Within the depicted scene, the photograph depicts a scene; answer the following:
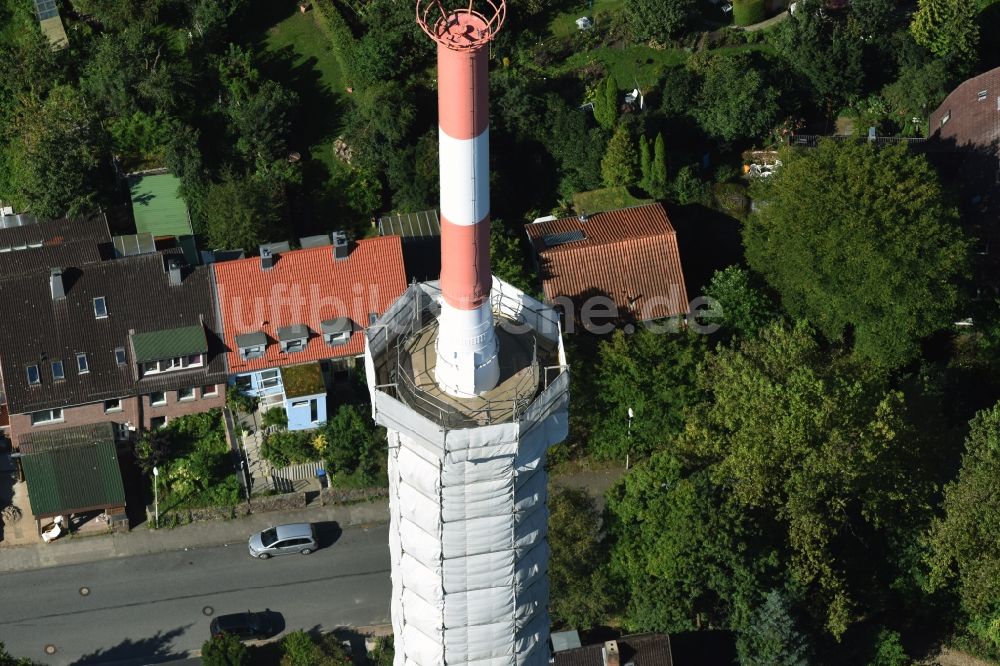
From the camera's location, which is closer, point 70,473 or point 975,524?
point 975,524

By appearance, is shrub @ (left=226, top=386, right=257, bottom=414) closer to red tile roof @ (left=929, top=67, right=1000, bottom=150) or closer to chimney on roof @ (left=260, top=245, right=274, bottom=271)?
chimney on roof @ (left=260, top=245, right=274, bottom=271)

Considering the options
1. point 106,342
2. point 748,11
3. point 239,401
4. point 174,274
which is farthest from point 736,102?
point 106,342

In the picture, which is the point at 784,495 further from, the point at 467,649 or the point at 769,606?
the point at 467,649

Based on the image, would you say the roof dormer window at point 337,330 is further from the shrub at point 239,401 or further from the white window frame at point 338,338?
the shrub at point 239,401

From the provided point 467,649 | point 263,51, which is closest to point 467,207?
point 467,649

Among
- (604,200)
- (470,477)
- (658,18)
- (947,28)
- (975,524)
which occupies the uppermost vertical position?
(658,18)

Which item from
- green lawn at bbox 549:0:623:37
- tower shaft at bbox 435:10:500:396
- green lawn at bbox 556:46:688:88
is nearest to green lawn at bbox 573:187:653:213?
green lawn at bbox 556:46:688:88

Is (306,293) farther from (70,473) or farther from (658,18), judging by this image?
(658,18)
